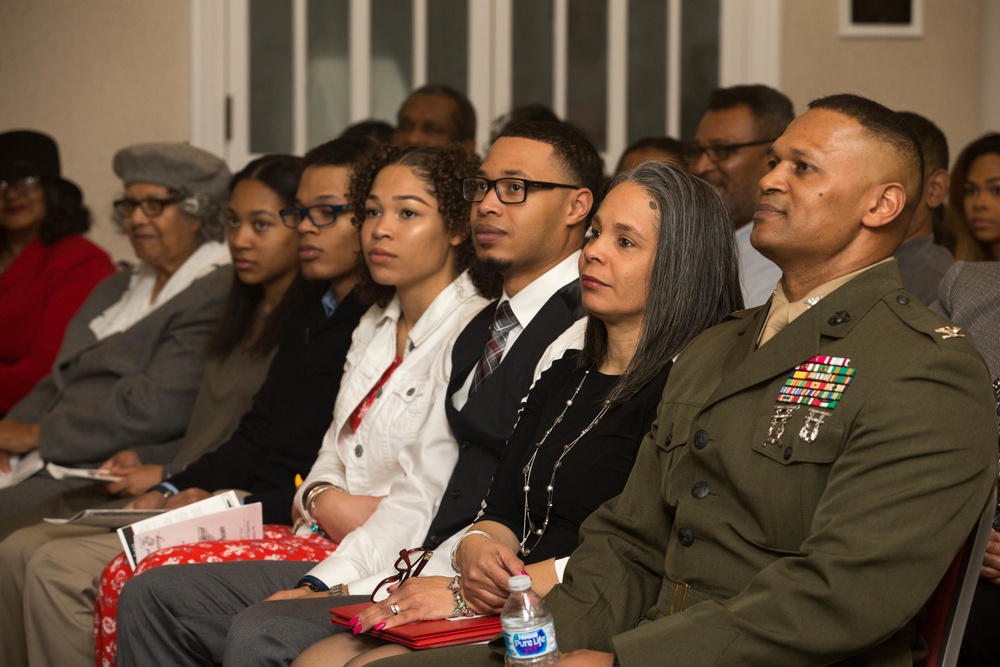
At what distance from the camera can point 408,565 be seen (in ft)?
7.22

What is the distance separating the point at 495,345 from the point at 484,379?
0.29 feet

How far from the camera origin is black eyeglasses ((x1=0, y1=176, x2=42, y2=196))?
475 cm

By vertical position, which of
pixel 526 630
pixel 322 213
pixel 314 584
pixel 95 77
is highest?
pixel 95 77

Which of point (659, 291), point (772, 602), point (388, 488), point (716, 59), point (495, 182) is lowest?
point (388, 488)

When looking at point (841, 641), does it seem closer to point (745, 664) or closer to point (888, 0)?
point (745, 664)

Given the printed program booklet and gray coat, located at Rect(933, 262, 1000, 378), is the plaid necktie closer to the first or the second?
the printed program booklet

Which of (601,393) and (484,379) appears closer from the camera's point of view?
(601,393)

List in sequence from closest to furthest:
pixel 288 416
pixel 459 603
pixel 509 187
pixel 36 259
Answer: pixel 459 603
pixel 509 187
pixel 288 416
pixel 36 259

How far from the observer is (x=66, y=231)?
4.73 m

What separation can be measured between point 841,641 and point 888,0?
161 inches

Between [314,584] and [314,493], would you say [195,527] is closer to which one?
[314,493]

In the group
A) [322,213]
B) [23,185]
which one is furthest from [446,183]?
[23,185]

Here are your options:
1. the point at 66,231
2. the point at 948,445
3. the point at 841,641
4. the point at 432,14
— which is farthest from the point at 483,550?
the point at 432,14

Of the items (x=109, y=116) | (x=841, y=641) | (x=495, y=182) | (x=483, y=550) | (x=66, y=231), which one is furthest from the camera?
(x=109, y=116)
